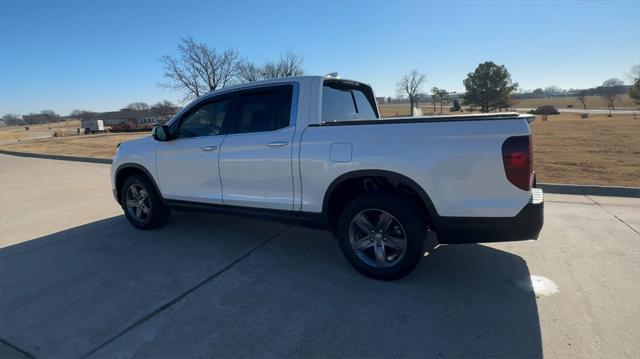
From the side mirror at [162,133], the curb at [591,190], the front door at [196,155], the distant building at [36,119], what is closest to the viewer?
the front door at [196,155]

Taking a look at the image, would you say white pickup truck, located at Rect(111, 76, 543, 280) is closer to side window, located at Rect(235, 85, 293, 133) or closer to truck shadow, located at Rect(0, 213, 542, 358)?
side window, located at Rect(235, 85, 293, 133)

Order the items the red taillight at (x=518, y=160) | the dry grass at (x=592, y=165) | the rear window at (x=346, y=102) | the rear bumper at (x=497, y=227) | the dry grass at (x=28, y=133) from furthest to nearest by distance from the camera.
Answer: the dry grass at (x=28, y=133)
the dry grass at (x=592, y=165)
the rear window at (x=346, y=102)
the rear bumper at (x=497, y=227)
the red taillight at (x=518, y=160)

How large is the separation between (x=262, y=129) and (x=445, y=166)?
1.96 metres

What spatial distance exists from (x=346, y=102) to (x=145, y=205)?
3152 millimetres

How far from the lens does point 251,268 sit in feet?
12.8

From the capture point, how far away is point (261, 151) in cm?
391

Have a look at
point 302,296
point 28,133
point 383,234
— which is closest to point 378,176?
point 383,234

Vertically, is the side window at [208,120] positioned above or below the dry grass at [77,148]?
above

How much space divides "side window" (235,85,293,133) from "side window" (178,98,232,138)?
215 millimetres

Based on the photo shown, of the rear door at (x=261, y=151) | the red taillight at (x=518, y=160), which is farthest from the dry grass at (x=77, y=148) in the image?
the red taillight at (x=518, y=160)

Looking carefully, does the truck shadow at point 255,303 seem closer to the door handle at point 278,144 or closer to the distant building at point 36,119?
the door handle at point 278,144

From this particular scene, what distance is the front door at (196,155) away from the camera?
436cm

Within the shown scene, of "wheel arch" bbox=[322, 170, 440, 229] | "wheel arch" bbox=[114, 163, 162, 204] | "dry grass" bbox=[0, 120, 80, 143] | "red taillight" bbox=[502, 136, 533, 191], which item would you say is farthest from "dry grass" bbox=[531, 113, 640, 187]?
"dry grass" bbox=[0, 120, 80, 143]

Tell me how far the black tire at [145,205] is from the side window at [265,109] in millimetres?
1750
